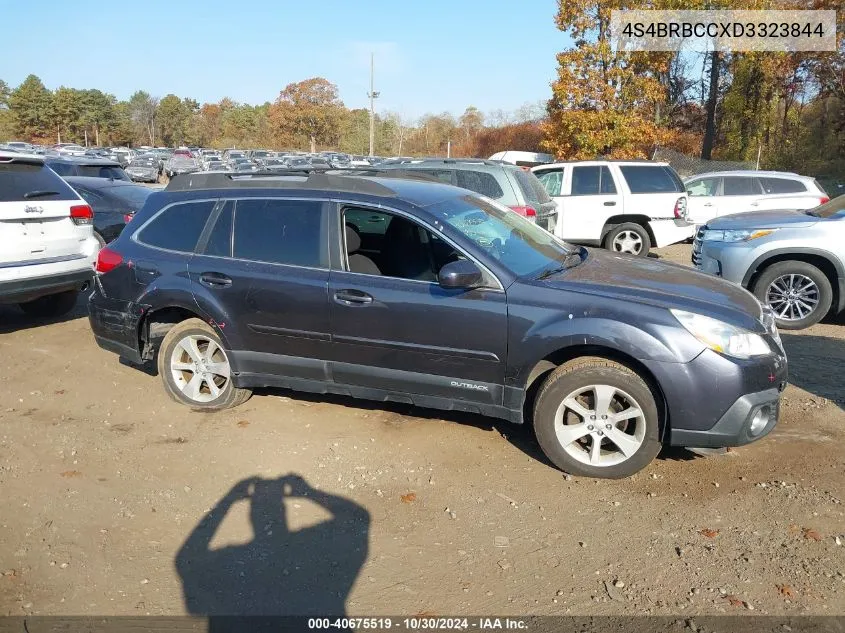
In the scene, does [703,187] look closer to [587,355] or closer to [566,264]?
[566,264]

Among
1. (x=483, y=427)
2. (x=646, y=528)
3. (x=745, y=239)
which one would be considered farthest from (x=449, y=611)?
(x=745, y=239)

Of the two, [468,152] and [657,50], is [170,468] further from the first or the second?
[468,152]

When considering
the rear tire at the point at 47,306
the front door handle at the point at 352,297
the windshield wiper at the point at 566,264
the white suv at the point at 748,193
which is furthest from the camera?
the white suv at the point at 748,193

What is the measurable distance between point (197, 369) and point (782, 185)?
36.5 ft

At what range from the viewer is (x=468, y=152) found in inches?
1806

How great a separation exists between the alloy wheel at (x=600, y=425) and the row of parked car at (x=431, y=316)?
1 cm

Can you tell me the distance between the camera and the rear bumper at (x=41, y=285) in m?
6.65

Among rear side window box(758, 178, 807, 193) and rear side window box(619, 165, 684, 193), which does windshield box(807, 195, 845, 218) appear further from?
rear side window box(758, 178, 807, 193)

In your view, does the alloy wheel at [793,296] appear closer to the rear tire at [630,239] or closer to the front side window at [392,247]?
the rear tire at [630,239]

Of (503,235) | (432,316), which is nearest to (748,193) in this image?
(503,235)

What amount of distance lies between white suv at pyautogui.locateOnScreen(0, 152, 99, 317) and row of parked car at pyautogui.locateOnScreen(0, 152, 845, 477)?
70.0 inches

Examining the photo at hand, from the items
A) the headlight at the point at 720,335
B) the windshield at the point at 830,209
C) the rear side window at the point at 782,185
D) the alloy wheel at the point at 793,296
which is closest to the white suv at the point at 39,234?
the headlight at the point at 720,335

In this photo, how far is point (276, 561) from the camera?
3.37m

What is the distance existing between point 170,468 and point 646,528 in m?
2.88
